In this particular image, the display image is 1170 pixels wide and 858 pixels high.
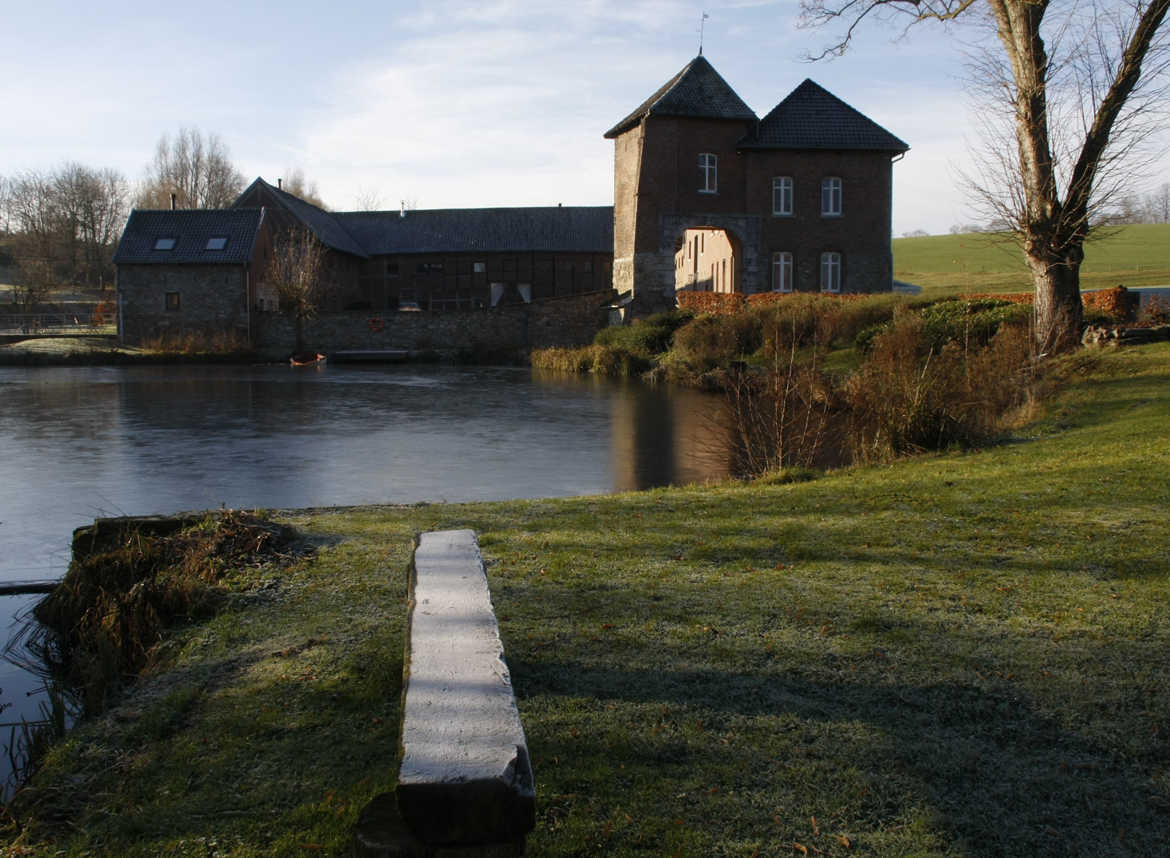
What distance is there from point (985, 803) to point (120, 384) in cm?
2966

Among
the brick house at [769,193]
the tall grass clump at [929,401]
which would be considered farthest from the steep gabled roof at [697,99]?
the tall grass clump at [929,401]

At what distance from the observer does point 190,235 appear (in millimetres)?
44156

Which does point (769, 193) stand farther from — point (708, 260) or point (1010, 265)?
point (1010, 265)

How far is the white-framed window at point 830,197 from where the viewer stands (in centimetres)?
3691

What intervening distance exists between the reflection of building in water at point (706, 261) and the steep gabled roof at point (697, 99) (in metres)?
4.45

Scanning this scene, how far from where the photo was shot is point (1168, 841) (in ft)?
8.70

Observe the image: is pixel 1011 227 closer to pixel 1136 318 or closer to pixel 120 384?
pixel 1136 318

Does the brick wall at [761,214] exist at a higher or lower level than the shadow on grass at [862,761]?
higher

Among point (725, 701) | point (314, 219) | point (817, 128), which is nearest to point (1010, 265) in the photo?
point (817, 128)

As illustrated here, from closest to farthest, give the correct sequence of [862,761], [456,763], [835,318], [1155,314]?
[456,763]
[862,761]
[1155,314]
[835,318]

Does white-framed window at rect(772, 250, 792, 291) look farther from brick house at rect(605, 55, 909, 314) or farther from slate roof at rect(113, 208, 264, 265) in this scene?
slate roof at rect(113, 208, 264, 265)

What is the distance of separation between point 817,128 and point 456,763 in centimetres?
3781

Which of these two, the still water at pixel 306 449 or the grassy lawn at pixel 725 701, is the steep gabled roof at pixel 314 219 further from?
the grassy lawn at pixel 725 701

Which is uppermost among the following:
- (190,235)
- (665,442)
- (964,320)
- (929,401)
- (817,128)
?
(817,128)
